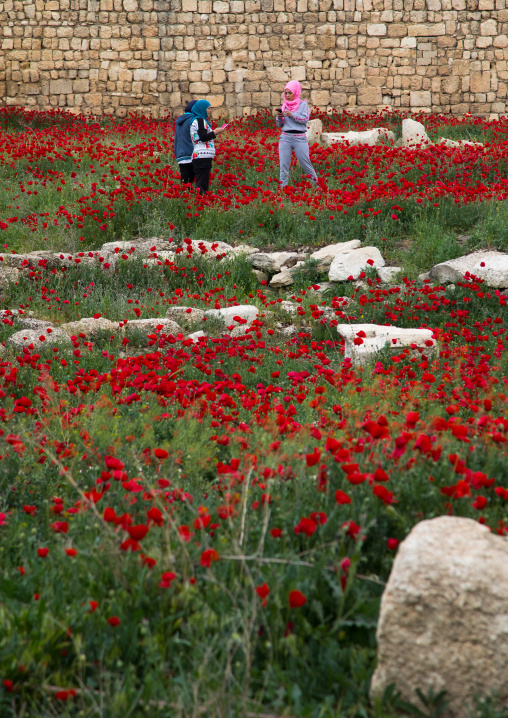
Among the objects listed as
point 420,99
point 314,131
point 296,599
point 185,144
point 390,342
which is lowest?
point 390,342

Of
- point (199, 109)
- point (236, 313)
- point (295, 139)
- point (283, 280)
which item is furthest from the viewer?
point (295, 139)

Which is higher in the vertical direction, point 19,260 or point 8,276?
point 19,260

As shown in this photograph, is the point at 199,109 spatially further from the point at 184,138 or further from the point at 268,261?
the point at 268,261

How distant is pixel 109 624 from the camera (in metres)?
2.07

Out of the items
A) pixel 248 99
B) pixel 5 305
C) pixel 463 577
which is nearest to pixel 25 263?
pixel 5 305

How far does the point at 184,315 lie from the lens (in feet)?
21.3

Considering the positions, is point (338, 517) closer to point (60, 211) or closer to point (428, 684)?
point (428, 684)

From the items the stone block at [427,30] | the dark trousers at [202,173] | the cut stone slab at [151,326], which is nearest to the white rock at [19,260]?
the cut stone slab at [151,326]

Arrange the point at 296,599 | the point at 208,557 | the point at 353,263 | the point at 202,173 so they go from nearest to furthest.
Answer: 1. the point at 296,599
2. the point at 208,557
3. the point at 353,263
4. the point at 202,173

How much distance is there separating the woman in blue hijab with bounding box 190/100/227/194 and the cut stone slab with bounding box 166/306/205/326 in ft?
11.9

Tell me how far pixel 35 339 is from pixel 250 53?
14.5 m

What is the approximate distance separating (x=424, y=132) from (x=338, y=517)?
12497 mm

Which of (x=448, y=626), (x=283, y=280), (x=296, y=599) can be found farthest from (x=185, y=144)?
(x=448, y=626)

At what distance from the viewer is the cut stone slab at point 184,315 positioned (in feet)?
21.0
